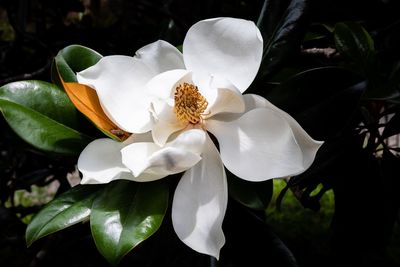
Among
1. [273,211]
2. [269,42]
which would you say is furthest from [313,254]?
[269,42]

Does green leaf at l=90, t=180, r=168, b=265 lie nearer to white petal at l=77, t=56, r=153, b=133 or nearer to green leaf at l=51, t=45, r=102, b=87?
white petal at l=77, t=56, r=153, b=133

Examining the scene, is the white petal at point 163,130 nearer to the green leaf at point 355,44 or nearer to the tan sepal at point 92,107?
the tan sepal at point 92,107

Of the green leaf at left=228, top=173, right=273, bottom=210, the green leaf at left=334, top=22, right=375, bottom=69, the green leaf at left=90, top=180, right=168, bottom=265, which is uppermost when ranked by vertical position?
the green leaf at left=334, top=22, right=375, bottom=69

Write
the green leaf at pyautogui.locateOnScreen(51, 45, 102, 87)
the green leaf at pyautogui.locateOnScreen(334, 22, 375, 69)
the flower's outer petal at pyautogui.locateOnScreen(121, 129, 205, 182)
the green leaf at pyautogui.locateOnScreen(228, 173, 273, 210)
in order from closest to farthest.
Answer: the flower's outer petal at pyautogui.locateOnScreen(121, 129, 205, 182) < the green leaf at pyautogui.locateOnScreen(228, 173, 273, 210) < the green leaf at pyautogui.locateOnScreen(51, 45, 102, 87) < the green leaf at pyautogui.locateOnScreen(334, 22, 375, 69)

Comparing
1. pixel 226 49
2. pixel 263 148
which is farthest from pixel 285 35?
pixel 263 148

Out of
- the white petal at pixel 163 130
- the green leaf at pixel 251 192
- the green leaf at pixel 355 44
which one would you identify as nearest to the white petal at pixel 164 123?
the white petal at pixel 163 130

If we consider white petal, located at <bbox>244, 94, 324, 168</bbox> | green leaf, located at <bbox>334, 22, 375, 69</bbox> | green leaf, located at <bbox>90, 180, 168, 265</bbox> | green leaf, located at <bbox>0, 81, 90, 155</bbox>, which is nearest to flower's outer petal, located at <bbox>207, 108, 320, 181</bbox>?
white petal, located at <bbox>244, 94, 324, 168</bbox>
